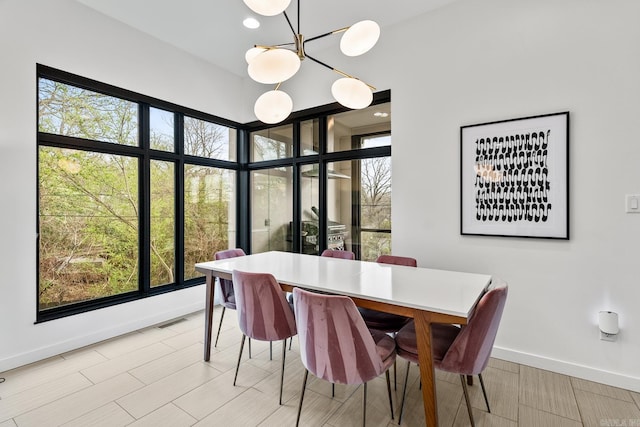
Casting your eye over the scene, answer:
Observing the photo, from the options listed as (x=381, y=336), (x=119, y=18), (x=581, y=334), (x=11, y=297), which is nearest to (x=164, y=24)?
(x=119, y=18)

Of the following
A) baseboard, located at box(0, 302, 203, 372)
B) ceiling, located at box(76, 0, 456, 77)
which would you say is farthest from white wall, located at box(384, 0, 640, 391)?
baseboard, located at box(0, 302, 203, 372)

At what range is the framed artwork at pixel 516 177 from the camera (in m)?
2.39

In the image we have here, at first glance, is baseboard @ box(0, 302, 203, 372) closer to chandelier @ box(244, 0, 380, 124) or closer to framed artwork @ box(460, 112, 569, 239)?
chandelier @ box(244, 0, 380, 124)

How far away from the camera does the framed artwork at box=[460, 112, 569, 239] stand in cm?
239

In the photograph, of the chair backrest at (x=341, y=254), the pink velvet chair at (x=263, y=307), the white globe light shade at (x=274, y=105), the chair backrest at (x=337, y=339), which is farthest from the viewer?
the chair backrest at (x=341, y=254)

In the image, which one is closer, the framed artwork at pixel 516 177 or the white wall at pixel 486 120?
the white wall at pixel 486 120

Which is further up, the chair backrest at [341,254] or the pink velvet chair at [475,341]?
the chair backrest at [341,254]

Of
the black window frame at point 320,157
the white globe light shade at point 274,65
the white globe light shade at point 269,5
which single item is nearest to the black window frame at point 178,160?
the black window frame at point 320,157

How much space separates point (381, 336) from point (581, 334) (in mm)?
1677

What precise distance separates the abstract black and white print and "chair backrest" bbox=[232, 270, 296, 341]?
1885 millimetres

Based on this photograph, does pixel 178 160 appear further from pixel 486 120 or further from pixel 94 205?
pixel 486 120

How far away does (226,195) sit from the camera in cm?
448

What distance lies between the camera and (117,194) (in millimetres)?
3256

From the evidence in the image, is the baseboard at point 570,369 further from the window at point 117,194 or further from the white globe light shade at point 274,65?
the window at point 117,194
